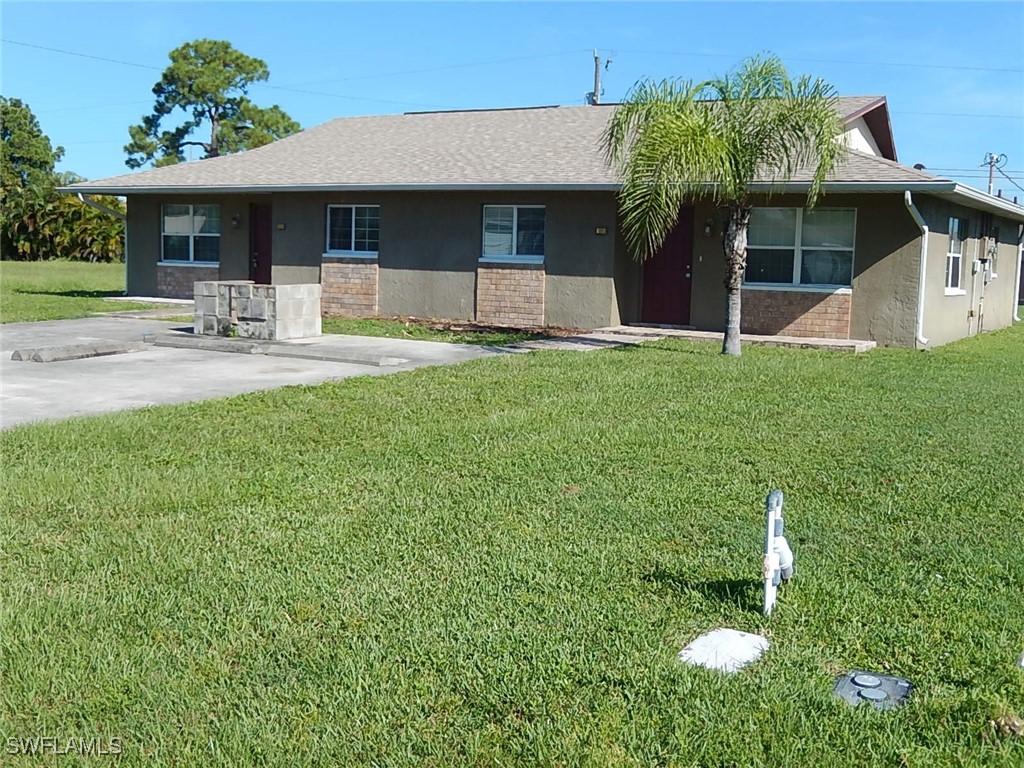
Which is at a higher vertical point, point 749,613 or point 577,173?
point 577,173

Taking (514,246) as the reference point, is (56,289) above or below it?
below

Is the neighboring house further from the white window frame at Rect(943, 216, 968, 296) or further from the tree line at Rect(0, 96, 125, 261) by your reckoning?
the tree line at Rect(0, 96, 125, 261)

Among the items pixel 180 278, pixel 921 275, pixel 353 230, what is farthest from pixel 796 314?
pixel 180 278

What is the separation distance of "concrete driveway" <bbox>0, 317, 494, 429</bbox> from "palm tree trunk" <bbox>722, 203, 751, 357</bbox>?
3.40 m

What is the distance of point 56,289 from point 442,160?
12.3 metres

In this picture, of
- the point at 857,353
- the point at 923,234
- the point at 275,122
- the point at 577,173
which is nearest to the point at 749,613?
the point at 857,353

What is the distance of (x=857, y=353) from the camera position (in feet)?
53.3

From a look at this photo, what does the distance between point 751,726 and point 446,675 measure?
3.63 feet

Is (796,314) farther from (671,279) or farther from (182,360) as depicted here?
(182,360)

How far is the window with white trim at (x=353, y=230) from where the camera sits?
21625 millimetres

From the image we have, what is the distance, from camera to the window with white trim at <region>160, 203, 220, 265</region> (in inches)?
964

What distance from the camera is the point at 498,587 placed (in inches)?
194

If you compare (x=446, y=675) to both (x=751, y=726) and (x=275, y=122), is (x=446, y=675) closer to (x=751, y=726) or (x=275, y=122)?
(x=751, y=726)

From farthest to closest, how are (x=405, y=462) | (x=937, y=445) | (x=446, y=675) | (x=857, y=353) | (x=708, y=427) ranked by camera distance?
(x=857, y=353) → (x=708, y=427) → (x=937, y=445) → (x=405, y=462) → (x=446, y=675)
